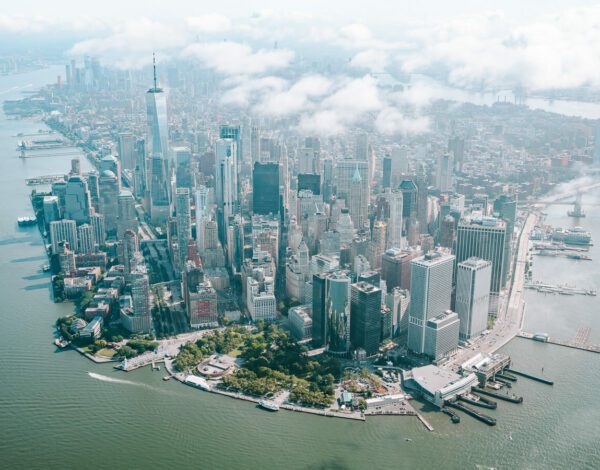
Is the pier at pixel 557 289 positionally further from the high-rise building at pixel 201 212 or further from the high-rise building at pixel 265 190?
the high-rise building at pixel 201 212

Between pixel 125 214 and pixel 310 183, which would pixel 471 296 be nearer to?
pixel 310 183

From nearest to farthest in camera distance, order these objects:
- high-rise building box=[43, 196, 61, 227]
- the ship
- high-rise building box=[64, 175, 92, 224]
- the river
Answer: the river, the ship, high-rise building box=[64, 175, 92, 224], high-rise building box=[43, 196, 61, 227]

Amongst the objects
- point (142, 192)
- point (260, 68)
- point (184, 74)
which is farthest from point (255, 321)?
point (184, 74)

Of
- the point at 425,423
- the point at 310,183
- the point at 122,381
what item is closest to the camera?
the point at 425,423

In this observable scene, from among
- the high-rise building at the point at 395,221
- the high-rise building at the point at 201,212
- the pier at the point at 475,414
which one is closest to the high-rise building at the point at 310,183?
the high-rise building at the point at 395,221

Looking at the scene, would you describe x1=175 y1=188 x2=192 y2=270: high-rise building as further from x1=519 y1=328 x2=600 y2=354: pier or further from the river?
x1=519 y1=328 x2=600 y2=354: pier

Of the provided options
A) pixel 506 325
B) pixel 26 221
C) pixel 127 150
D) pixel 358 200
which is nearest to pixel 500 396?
pixel 506 325

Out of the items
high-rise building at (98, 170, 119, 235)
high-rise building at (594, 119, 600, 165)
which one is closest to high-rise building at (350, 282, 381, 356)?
high-rise building at (98, 170, 119, 235)
